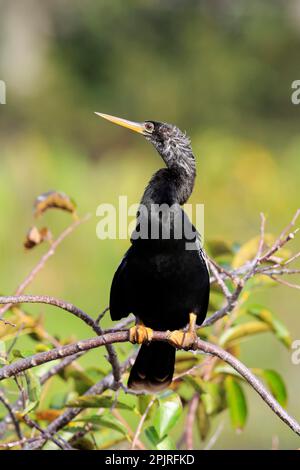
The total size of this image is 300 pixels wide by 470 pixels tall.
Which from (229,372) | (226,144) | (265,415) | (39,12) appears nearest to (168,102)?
(226,144)

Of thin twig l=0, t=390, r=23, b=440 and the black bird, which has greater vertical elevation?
the black bird

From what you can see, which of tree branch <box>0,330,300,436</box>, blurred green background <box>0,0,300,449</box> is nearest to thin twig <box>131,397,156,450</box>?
tree branch <box>0,330,300,436</box>

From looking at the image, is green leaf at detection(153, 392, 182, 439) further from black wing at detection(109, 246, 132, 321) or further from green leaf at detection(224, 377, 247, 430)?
green leaf at detection(224, 377, 247, 430)

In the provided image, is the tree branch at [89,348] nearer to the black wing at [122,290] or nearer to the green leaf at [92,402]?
the green leaf at [92,402]

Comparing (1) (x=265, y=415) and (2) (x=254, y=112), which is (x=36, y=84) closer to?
(2) (x=254, y=112)

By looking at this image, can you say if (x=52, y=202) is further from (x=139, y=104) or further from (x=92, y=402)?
(x=139, y=104)

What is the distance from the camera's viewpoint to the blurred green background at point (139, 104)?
9188mm

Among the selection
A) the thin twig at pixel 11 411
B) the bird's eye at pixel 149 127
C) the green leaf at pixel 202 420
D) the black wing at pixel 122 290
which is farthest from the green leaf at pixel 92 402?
the bird's eye at pixel 149 127

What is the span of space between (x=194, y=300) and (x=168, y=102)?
32.3 ft

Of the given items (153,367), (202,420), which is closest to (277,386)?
(202,420)

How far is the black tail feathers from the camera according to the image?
2965 millimetres

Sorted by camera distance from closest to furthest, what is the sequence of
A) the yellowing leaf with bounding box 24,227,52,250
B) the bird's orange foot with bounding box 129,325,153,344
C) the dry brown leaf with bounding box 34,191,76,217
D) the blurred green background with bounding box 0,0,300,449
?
the bird's orange foot with bounding box 129,325,153,344 → the yellowing leaf with bounding box 24,227,52,250 → the dry brown leaf with bounding box 34,191,76,217 → the blurred green background with bounding box 0,0,300,449

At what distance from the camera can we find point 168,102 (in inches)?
497

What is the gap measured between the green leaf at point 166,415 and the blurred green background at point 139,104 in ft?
17.5
